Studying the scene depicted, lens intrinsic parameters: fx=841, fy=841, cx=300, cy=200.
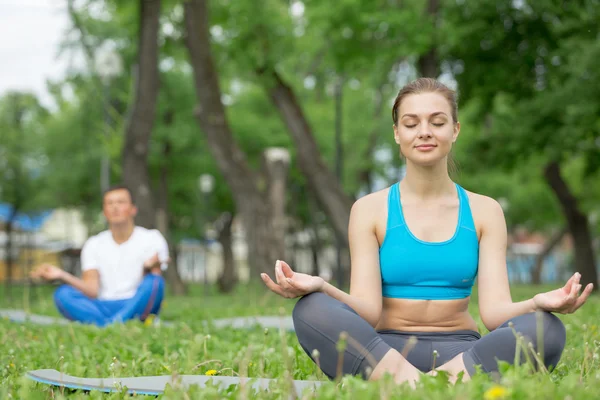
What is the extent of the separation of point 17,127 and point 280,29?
18380 mm

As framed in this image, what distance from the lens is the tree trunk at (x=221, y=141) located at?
48.8 ft

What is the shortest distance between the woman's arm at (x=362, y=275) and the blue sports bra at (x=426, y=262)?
71mm

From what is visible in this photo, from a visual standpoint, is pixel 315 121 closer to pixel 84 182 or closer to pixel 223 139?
pixel 84 182

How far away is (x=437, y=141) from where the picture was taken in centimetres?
374

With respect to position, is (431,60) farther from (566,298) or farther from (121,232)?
(566,298)

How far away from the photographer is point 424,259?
372 centimetres

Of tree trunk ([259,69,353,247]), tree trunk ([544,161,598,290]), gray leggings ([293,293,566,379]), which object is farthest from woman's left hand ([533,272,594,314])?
tree trunk ([544,161,598,290])

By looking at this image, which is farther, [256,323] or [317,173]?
[317,173]

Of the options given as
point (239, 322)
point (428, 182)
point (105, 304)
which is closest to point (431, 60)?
point (239, 322)

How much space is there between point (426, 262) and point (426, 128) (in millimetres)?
593

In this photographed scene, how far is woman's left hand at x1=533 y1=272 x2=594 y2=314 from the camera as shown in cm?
315

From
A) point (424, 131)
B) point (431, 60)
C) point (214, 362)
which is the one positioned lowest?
point (214, 362)

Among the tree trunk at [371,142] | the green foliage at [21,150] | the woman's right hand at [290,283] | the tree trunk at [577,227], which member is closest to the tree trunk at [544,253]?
the tree trunk at [371,142]

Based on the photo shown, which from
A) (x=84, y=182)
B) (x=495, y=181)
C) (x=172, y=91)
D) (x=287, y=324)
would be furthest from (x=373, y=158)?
(x=287, y=324)
